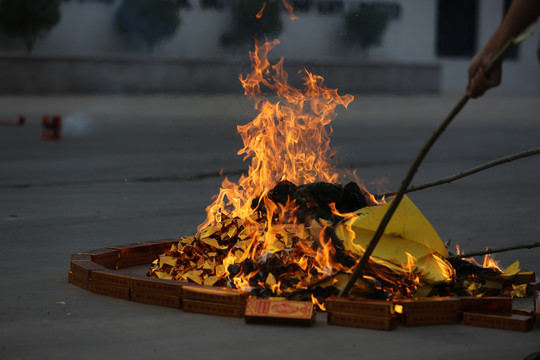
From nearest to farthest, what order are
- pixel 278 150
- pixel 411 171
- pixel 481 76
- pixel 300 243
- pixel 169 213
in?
pixel 481 76 < pixel 411 171 < pixel 300 243 < pixel 278 150 < pixel 169 213

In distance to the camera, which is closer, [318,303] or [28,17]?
[318,303]

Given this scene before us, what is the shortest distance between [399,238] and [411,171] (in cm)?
102

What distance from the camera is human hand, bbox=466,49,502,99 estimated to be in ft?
11.6

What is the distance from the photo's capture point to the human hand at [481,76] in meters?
3.52

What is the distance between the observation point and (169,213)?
8227mm

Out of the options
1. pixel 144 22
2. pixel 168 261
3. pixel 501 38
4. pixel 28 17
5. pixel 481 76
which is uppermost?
pixel 144 22

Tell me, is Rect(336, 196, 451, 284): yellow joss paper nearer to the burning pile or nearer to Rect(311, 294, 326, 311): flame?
the burning pile

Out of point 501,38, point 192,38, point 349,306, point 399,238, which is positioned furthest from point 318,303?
point 192,38

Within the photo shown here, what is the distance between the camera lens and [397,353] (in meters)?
3.84

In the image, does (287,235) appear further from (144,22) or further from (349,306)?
(144,22)

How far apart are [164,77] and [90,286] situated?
28.3m

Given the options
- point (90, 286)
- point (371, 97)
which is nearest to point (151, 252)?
point (90, 286)

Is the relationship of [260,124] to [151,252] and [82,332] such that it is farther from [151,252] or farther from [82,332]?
[82,332]

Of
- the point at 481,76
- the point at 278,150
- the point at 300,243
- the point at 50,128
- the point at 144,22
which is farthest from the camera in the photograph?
the point at 144,22
